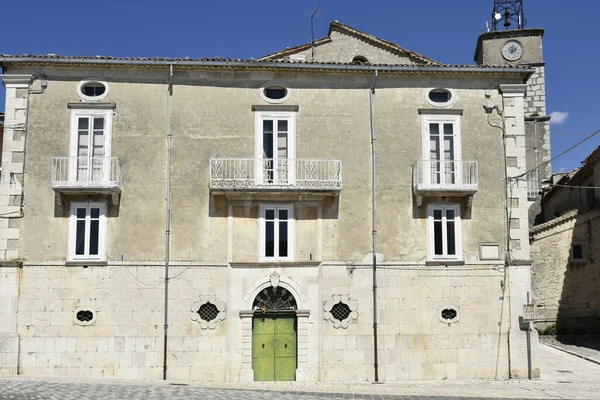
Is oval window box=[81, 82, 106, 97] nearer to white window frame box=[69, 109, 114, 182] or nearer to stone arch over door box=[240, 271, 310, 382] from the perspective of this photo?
white window frame box=[69, 109, 114, 182]

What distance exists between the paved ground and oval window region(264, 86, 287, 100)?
31.1ft

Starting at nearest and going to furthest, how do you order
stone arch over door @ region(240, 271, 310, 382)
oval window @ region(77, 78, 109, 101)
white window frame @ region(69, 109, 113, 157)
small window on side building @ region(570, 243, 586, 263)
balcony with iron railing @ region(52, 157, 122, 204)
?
1. balcony with iron railing @ region(52, 157, 122, 204)
2. stone arch over door @ region(240, 271, 310, 382)
3. white window frame @ region(69, 109, 113, 157)
4. oval window @ region(77, 78, 109, 101)
5. small window on side building @ region(570, 243, 586, 263)

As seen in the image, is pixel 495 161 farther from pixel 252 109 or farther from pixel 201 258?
pixel 201 258

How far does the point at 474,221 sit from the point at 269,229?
272 inches

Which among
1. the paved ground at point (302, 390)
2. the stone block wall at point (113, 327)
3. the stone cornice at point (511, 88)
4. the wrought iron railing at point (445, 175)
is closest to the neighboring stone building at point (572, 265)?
the stone cornice at point (511, 88)

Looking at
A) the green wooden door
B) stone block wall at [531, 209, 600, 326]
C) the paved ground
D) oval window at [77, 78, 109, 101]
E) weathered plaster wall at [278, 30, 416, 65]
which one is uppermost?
weathered plaster wall at [278, 30, 416, 65]

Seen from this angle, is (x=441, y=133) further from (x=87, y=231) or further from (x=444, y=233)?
(x=87, y=231)

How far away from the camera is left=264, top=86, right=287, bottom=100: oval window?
24422mm

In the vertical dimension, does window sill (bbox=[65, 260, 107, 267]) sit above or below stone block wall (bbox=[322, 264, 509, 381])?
above

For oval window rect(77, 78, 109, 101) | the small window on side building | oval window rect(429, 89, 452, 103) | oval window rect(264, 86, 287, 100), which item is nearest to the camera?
oval window rect(77, 78, 109, 101)

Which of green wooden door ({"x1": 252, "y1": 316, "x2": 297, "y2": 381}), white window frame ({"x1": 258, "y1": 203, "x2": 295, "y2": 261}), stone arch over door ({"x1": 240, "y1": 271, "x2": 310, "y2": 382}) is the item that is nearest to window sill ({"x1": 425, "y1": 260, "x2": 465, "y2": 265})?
stone arch over door ({"x1": 240, "y1": 271, "x2": 310, "y2": 382})

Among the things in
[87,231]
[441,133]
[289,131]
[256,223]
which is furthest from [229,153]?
[441,133]

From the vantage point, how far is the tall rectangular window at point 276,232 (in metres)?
23.6

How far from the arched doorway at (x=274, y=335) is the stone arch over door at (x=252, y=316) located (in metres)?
0.15
